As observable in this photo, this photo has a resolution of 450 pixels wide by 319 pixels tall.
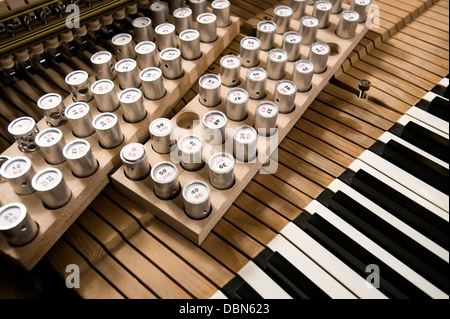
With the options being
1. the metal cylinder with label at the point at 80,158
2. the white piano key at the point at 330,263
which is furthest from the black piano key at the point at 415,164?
the metal cylinder with label at the point at 80,158

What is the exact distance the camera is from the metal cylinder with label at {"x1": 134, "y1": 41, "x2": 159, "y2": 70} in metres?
2.05

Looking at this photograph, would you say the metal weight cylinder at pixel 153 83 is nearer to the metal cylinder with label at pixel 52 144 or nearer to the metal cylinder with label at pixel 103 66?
the metal cylinder with label at pixel 103 66

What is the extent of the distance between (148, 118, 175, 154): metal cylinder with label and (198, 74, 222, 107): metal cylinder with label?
0.26 meters

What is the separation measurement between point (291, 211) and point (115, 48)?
1.33 m

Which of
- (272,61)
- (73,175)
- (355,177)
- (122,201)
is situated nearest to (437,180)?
(355,177)

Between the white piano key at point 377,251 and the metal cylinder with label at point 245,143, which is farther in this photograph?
the metal cylinder with label at point 245,143

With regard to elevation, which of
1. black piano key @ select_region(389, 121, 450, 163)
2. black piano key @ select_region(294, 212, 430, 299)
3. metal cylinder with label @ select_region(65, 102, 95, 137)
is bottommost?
black piano key @ select_region(294, 212, 430, 299)

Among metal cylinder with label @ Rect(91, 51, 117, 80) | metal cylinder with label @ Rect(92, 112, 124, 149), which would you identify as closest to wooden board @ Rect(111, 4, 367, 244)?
metal cylinder with label @ Rect(92, 112, 124, 149)

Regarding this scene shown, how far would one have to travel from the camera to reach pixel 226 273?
162cm

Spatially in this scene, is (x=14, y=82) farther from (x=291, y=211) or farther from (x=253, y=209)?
(x=291, y=211)

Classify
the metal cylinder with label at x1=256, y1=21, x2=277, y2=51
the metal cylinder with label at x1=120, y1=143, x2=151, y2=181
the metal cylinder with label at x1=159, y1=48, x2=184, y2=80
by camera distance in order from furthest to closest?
the metal cylinder with label at x1=256, y1=21, x2=277, y2=51, the metal cylinder with label at x1=159, y1=48, x2=184, y2=80, the metal cylinder with label at x1=120, y1=143, x2=151, y2=181

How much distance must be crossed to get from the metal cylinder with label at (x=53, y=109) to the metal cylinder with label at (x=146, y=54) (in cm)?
47

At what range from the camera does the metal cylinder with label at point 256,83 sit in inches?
77.1

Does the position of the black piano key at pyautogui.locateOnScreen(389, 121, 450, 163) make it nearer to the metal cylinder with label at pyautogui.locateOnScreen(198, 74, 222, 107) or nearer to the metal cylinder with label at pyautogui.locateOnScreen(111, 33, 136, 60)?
the metal cylinder with label at pyautogui.locateOnScreen(198, 74, 222, 107)
